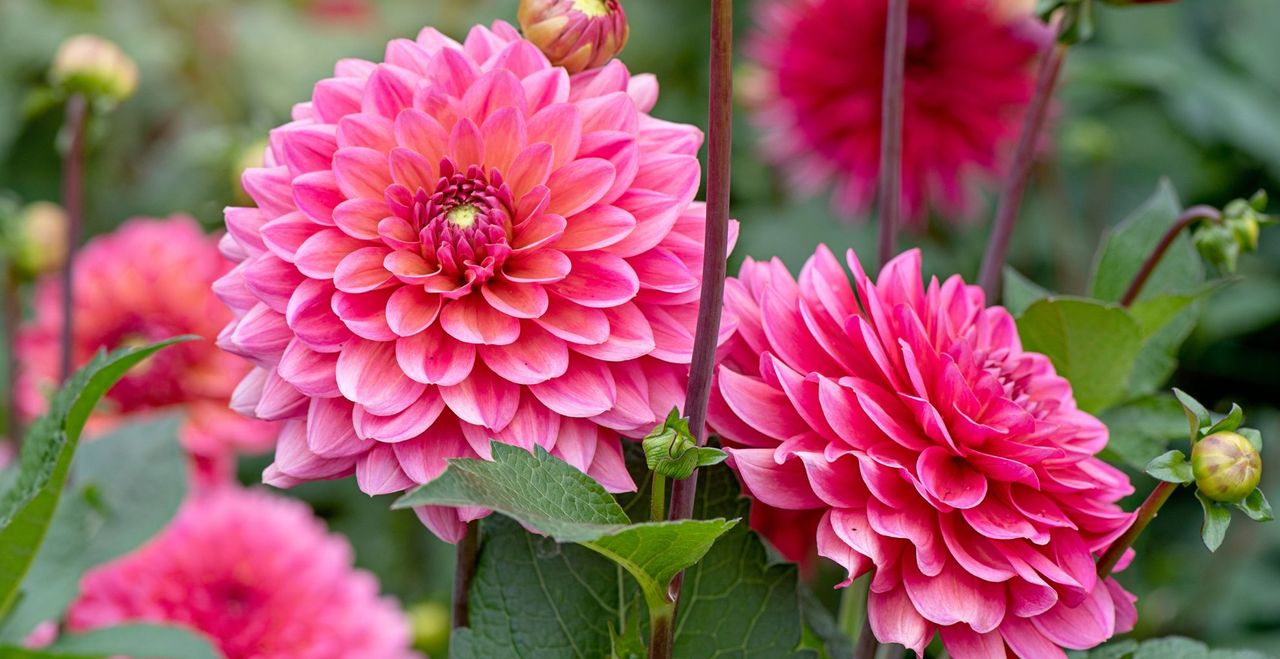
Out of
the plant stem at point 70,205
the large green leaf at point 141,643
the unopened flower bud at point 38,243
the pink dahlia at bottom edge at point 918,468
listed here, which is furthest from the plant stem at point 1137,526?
the unopened flower bud at point 38,243

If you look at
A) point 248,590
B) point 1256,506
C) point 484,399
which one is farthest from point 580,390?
point 248,590

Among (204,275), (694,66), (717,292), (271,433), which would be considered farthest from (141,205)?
(717,292)

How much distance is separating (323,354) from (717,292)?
0.15 metres

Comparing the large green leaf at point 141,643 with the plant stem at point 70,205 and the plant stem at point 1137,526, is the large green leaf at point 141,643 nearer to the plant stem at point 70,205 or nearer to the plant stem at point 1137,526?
the plant stem at point 70,205

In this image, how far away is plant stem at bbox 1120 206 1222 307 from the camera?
55 cm

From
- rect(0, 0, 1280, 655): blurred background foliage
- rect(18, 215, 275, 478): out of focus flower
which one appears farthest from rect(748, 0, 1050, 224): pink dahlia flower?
rect(18, 215, 275, 478): out of focus flower

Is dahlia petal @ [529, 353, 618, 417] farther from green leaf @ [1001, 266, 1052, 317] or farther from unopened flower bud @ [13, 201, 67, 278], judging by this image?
unopened flower bud @ [13, 201, 67, 278]

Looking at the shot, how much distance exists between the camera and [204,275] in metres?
1.09

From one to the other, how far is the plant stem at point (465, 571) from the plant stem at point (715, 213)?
120mm

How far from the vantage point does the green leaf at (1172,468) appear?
1.35ft

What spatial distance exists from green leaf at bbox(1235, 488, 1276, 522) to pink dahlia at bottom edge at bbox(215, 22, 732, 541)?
0.20 meters

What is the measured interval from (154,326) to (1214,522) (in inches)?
36.7

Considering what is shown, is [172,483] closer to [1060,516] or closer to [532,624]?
[532,624]

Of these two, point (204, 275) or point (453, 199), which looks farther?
point (204, 275)
